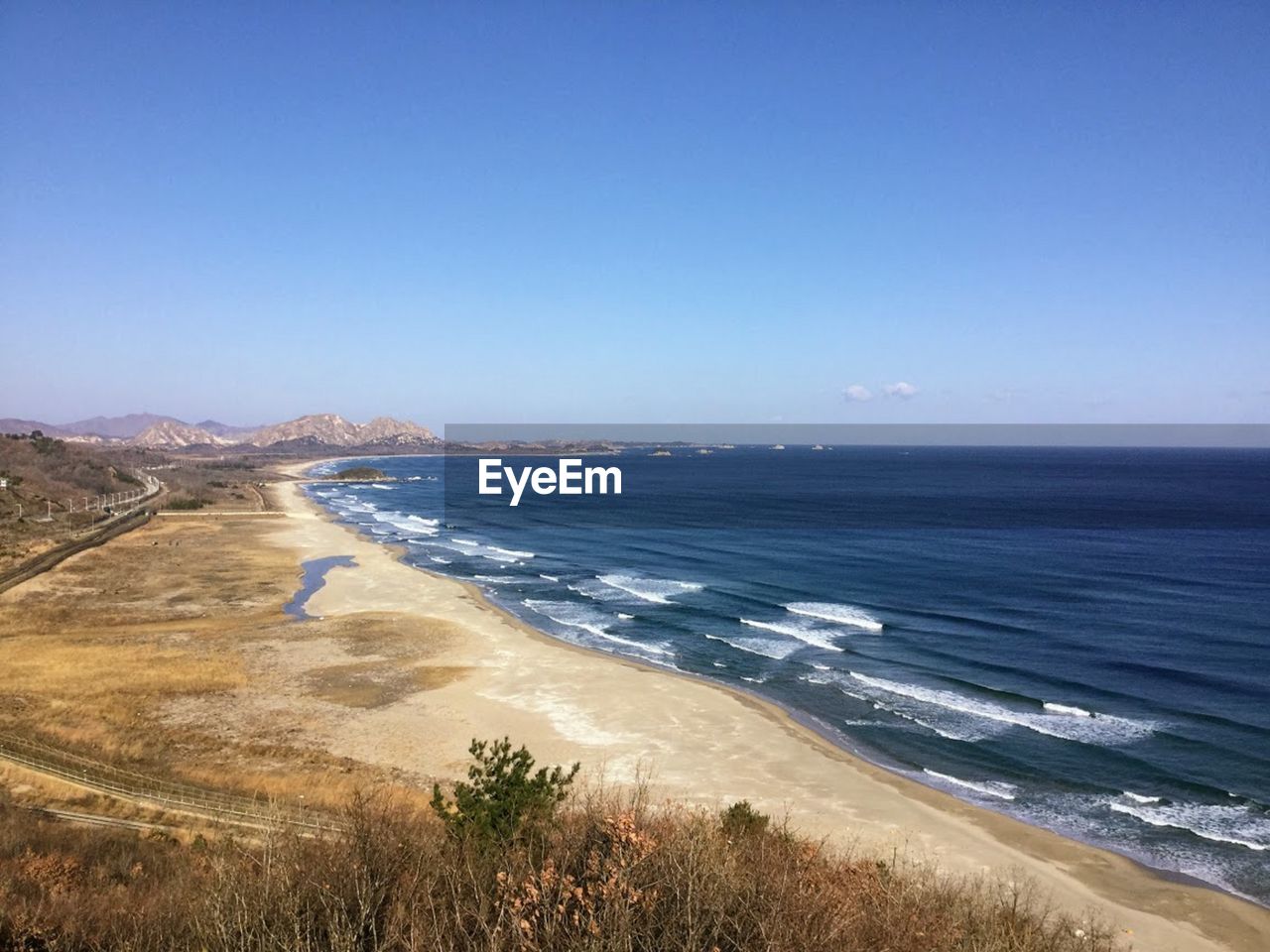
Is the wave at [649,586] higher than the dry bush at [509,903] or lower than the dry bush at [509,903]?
lower

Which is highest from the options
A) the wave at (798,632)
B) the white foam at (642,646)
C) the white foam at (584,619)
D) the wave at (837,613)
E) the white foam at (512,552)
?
the wave at (837,613)

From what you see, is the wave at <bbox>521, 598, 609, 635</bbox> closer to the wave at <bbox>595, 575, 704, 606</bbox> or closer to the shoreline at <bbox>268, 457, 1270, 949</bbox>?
the wave at <bbox>595, 575, 704, 606</bbox>

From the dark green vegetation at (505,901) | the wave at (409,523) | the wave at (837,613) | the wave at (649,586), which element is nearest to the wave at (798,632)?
the wave at (837,613)

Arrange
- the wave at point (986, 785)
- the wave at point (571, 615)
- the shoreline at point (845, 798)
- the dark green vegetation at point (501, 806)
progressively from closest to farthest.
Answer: the dark green vegetation at point (501, 806) → the shoreline at point (845, 798) → the wave at point (986, 785) → the wave at point (571, 615)

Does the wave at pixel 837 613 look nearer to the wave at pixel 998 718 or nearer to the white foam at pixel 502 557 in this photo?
the wave at pixel 998 718

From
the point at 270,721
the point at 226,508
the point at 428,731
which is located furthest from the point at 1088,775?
the point at 226,508

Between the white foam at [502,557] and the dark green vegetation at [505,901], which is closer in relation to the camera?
the dark green vegetation at [505,901]

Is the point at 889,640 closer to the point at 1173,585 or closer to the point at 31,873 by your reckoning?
the point at 1173,585
